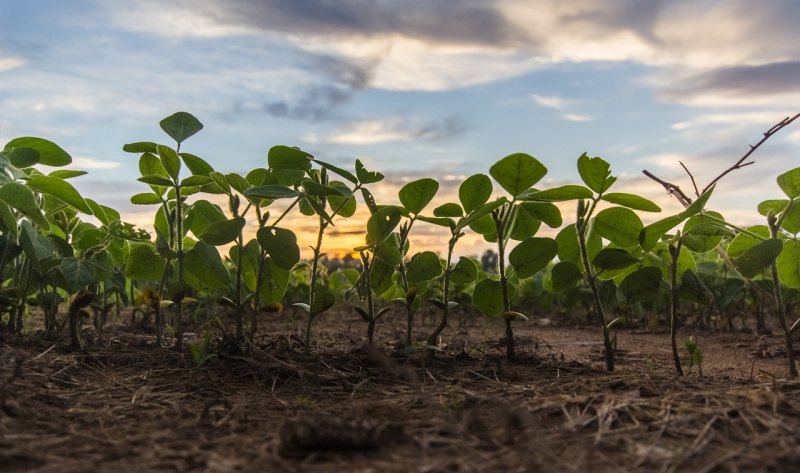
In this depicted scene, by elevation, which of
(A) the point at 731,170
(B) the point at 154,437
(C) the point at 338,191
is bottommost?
(B) the point at 154,437

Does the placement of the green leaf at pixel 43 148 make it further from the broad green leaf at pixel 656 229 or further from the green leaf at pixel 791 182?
the green leaf at pixel 791 182

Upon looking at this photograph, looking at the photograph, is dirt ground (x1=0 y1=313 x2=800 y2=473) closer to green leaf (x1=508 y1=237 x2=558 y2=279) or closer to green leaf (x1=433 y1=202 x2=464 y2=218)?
green leaf (x1=508 y1=237 x2=558 y2=279)

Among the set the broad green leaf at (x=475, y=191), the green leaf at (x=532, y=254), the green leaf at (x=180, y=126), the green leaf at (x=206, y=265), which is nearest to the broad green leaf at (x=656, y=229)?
the green leaf at (x=532, y=254)

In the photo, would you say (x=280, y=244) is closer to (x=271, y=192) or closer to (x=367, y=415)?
(x=271, y=192)

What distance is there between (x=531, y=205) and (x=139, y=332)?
9.73 feet

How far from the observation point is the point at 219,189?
2939 millimetres

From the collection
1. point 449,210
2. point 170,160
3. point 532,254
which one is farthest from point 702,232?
point 170,160

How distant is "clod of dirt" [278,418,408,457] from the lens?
174cm

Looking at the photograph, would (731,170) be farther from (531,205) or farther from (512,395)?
(512,395)

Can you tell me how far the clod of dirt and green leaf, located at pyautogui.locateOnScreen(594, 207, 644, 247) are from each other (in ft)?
5.27

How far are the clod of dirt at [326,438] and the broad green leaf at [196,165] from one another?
148cm

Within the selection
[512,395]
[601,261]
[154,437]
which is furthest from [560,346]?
[154,437]

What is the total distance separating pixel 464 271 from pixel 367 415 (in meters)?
1.26

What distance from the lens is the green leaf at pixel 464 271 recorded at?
3.19 metres
